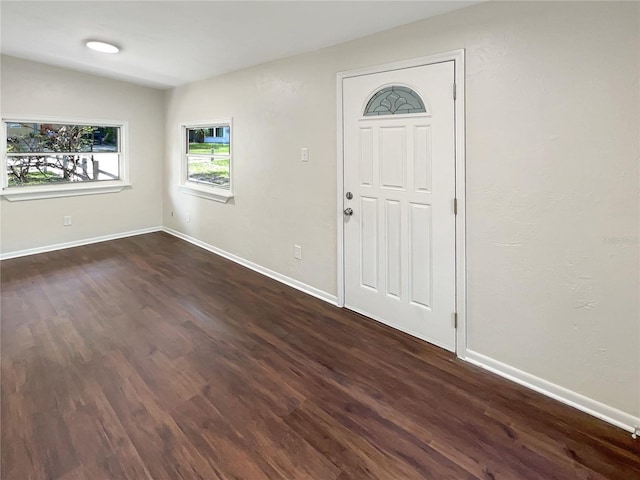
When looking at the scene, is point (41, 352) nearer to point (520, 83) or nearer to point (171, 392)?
point (171, 392)

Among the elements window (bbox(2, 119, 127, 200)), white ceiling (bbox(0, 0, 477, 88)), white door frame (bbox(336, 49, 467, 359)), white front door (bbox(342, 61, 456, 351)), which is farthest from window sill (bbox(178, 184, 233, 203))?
white door frame (bbox(336, 49, 467, 359))

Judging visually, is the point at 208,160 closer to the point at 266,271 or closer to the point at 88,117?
the point at 88,117

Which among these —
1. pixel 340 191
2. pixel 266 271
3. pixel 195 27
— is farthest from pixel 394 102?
pixel 266 271

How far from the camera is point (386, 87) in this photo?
2668mm

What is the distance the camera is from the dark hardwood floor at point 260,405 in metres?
1.61

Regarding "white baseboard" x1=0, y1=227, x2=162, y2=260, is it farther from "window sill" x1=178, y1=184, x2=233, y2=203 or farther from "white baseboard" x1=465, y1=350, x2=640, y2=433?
"white baseboard" x1=465, y1=350, x2=640, y2=433

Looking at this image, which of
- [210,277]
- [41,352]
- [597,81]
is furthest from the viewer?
[210,277]

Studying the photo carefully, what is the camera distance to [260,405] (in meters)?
1.99

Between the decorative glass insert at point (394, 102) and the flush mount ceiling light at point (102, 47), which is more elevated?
the flush mount ceiling light at point (102, 47)

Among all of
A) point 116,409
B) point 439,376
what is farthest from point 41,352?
point 439,376

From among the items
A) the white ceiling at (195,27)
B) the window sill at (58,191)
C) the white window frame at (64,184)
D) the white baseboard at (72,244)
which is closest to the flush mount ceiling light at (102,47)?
the white ceiling at (195,27)

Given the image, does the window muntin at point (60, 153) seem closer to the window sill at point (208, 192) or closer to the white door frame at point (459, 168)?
the window sill at point (208, 192)

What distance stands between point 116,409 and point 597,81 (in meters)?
2.97

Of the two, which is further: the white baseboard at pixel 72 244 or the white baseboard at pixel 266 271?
the white baseboard at pixel 72 244
